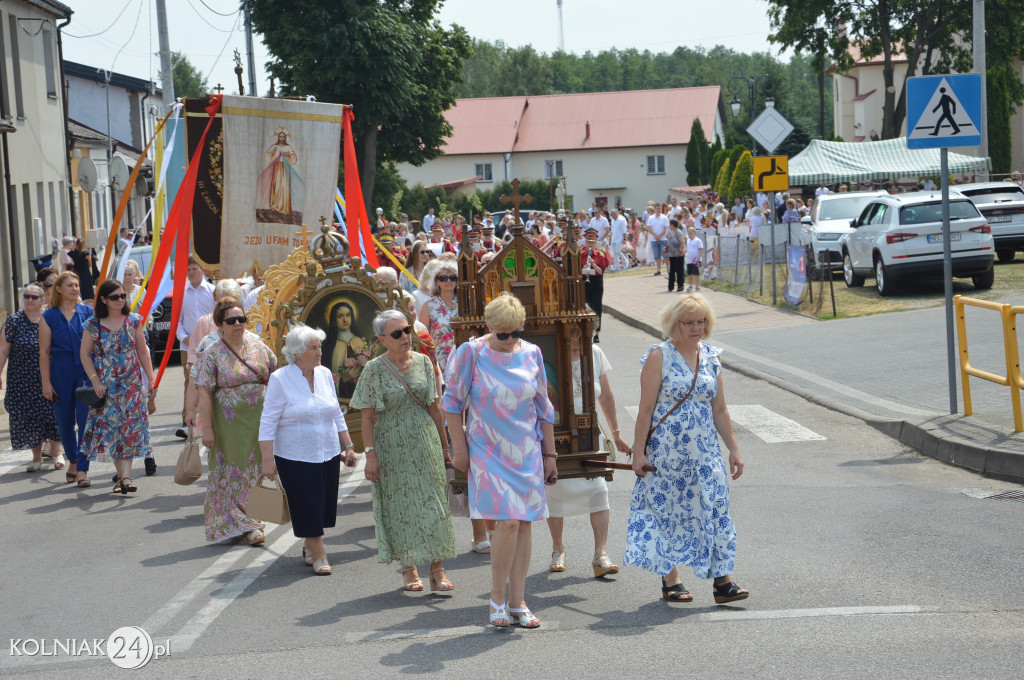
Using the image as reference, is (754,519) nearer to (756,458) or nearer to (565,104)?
(756,458)

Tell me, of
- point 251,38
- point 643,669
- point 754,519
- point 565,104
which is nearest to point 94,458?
point 754,519

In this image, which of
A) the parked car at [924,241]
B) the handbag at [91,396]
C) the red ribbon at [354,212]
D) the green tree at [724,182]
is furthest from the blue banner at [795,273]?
the green tree at [724,182]

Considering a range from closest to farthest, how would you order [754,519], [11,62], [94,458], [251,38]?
[754,519]
[94,458]
[11,62]
[251,38]

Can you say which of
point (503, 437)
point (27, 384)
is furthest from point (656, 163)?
point (503, 437)

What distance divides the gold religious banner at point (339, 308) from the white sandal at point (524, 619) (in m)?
3.58

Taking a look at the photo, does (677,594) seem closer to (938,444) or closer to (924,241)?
(938,444)

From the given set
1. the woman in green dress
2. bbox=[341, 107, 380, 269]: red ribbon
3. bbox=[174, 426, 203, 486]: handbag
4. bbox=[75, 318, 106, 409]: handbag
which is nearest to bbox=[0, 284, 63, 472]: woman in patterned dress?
bbox=[75, 318, 106, 409]: handbag

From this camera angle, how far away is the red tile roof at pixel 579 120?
83312 mm

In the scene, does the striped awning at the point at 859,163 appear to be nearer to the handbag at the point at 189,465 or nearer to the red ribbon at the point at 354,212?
the red ribbon at the point at 354,212

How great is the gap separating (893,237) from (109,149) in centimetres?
2838

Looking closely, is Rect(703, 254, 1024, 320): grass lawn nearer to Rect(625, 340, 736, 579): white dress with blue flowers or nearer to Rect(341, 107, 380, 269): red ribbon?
Rect(341, 107, 380, 269): red ribbon

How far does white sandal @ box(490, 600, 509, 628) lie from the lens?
6.21m

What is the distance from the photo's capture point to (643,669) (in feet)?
18.0

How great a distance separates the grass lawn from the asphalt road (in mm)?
10910
